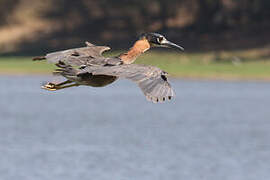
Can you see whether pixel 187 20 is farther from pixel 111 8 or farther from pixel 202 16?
pixel 111 8

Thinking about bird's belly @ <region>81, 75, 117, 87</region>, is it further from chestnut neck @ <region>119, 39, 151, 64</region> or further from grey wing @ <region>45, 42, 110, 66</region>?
chestnut neck @ <region>119, 39, 151, 64</region>

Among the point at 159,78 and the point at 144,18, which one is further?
the point at 144,18

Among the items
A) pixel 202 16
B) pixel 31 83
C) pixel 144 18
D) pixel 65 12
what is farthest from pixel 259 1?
pixel 31 83

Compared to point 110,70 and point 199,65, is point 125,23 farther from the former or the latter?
point 110,70

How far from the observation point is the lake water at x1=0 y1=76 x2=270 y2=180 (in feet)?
55.1

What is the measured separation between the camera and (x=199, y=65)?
124 feet

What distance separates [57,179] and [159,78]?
8615 mm

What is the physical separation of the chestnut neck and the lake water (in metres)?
6.87

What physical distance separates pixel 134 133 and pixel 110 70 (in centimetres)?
1413

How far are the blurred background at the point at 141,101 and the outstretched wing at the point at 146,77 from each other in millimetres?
8119

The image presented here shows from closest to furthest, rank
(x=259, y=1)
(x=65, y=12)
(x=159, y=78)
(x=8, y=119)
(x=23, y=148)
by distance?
(x=159, y=78)
(x=23, y=148)
(x=8, y=119)
(x=259, y=1)
(x=65, y=12)

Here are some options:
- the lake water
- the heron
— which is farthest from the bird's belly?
the lake water

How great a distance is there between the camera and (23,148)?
19.3 m

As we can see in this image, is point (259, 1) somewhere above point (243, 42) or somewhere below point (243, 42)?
above
